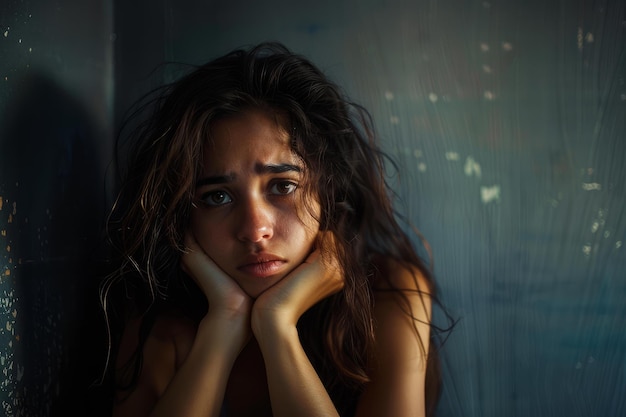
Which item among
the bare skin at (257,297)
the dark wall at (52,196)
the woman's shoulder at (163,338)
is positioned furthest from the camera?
the woman's shoulder at (163,338)

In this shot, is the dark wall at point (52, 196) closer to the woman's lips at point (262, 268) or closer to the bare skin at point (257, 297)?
the bare skin at point (257, 297)

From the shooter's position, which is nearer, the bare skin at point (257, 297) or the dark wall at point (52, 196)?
the dark wall at point (52, 196)

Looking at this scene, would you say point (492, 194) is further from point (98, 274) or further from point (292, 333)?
point (98, 274)

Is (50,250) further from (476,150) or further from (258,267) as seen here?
(476,150)

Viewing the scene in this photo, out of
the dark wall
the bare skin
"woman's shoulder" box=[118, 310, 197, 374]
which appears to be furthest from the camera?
"woman's shoulder" box=[118, 310, 197, 374]

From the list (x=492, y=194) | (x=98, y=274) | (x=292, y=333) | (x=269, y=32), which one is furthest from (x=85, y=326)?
(x=492, y=194)

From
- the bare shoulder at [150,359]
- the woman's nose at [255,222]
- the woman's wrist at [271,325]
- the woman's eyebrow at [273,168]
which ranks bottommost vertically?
the bare shoulder at [150,359]

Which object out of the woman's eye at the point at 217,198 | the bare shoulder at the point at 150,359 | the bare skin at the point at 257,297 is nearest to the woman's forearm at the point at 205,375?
the bare skin at the point at 257,297

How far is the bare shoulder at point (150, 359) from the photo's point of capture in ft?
3.63

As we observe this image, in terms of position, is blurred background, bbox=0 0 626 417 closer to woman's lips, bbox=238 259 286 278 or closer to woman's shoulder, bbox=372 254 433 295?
woman's shoulder, bbox=372 254 433 295

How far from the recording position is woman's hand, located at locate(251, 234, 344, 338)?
1.07 metres

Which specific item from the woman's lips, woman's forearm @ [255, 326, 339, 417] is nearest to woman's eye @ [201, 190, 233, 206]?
the woman's lips

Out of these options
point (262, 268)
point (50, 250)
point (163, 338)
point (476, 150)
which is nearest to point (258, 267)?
point (262, 268)

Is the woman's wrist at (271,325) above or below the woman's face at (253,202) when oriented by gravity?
below
